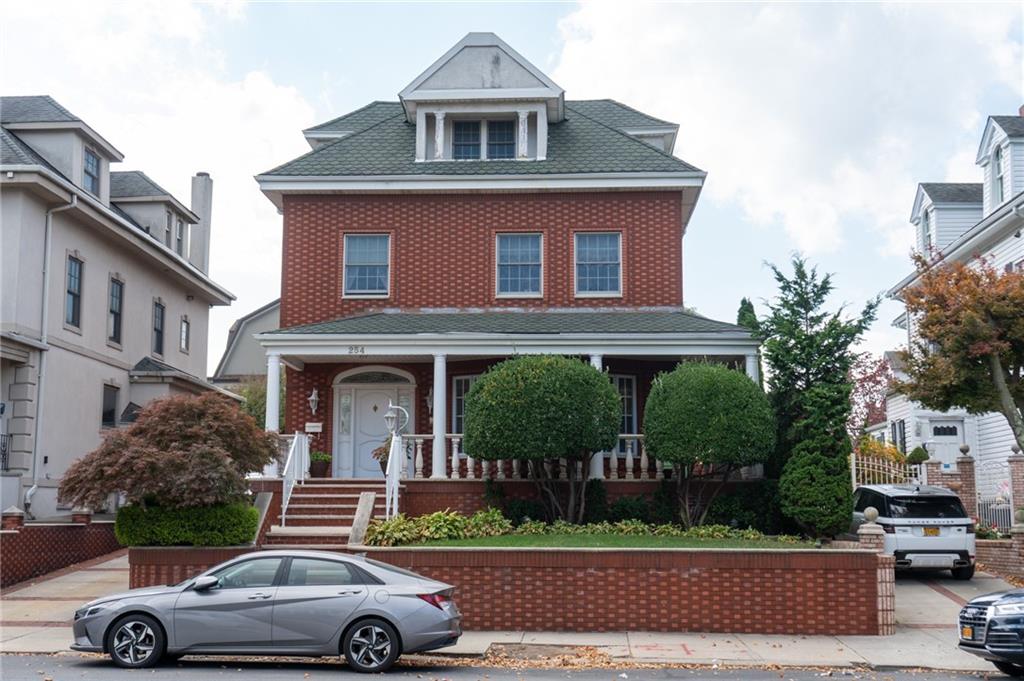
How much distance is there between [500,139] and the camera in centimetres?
2473

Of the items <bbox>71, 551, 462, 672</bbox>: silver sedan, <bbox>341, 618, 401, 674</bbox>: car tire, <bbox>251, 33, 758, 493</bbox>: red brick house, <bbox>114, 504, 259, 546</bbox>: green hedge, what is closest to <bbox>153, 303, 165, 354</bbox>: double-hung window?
<bbox>251, 33, 758, 493</bbox>: red brick house

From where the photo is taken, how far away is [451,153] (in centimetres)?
2455

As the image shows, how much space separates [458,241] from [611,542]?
9565mm

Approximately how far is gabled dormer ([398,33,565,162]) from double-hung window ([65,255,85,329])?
29.5 ft

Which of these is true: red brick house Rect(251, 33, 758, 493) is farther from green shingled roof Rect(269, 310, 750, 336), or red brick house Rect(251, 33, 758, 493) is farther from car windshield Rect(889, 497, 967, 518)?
car windshield Rect(889, 497, 967, 518)

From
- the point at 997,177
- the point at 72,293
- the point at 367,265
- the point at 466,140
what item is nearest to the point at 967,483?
the point at 997,177

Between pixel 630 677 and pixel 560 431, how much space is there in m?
6.64

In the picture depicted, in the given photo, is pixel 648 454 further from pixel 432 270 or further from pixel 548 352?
pixel 432 270

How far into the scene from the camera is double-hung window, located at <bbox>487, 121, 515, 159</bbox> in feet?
80.8

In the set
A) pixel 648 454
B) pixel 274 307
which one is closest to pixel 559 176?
pixel 648 454

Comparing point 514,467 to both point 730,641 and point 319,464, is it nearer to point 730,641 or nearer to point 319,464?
point 319,464

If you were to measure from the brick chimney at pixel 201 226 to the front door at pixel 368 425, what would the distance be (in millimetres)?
14826

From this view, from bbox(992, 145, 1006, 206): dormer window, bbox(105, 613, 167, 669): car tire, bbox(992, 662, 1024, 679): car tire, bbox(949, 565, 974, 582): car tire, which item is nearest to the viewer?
bbox(105, 613, 167, 669): car tire

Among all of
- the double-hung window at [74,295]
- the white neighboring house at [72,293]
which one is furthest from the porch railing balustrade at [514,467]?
the double-hung window at [74,295]
